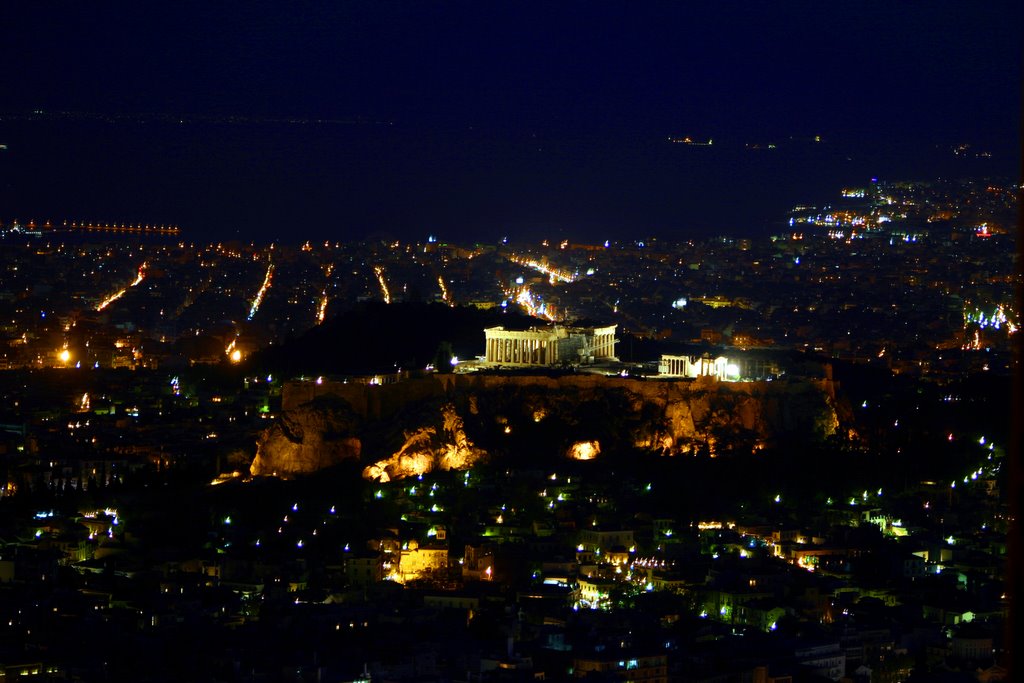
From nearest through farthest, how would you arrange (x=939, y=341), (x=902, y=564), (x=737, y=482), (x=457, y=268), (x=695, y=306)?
(x=902, y=564)
(x=737, y=482)
(x=939, y=341)
(x=695, y=306)
(x=457, y=268)

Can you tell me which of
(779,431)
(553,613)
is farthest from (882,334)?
(553,613)

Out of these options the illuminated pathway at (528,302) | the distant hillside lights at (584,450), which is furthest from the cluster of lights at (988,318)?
the distant hillside lights at (584,450)

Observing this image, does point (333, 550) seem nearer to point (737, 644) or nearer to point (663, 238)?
point (737, 644)

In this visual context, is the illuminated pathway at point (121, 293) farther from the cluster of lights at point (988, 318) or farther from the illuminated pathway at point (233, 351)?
the cluster of lights at point (988, 318)

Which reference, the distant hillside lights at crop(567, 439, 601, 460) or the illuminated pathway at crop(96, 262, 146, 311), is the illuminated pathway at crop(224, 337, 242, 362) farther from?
the distant hillside lights at crop(567, 439, 601, 460)

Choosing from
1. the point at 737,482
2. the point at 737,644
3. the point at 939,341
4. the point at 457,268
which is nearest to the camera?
the point at 737,644
